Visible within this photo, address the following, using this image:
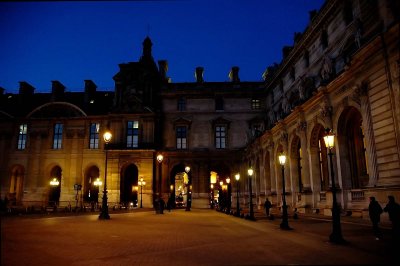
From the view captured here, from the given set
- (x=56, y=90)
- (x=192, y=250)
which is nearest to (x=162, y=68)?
(x=56, y=90)

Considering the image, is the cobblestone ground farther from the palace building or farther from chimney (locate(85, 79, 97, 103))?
chimney (locate(85, 79, 97, 103))

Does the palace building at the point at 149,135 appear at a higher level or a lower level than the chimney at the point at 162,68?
lower

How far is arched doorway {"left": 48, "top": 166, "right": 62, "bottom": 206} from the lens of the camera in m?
49.6

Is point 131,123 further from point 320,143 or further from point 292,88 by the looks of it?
point 320,143

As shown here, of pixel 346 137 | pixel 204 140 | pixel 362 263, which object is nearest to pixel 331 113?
pixel 346 137

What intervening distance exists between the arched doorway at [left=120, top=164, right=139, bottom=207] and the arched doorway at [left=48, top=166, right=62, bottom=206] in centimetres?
1039

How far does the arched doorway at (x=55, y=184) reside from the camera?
49.6m

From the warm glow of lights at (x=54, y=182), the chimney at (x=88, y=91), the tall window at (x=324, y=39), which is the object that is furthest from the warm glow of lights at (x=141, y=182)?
the tall window at (x=324, y=39)

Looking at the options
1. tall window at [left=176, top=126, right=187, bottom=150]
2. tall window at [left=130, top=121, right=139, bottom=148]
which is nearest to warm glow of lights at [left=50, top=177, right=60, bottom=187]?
tall window at [left=130, top=121, right=139, bottom=148]

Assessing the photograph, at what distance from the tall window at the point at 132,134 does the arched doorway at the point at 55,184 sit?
44.8ft

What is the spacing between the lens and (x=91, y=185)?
51.1m

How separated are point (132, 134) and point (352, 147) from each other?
33375mm

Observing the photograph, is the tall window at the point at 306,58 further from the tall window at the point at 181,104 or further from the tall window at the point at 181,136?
the tall window at the point at 181,136

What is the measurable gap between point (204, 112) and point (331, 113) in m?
28.7
